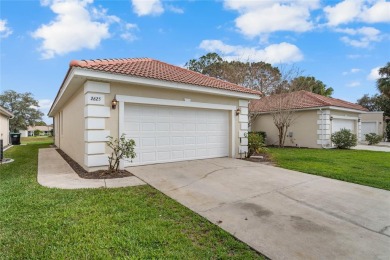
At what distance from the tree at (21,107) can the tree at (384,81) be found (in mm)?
58793

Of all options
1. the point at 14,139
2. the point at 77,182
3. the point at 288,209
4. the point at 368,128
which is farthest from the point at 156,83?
the point at 368,128

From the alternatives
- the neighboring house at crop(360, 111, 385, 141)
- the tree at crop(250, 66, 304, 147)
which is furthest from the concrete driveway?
the neighboring house at crop(360, 111, 385, 141)

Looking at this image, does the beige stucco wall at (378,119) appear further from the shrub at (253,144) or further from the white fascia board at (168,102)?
the white fascia board at (168,102)

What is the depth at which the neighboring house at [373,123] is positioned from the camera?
2436 centimetres

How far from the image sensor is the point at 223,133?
34.0 feet

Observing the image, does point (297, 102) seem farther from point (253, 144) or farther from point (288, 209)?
point (288, 209)

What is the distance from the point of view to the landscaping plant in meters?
6.98

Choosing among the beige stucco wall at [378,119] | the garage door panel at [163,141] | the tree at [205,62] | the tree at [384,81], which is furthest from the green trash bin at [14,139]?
the tree at [384,81]

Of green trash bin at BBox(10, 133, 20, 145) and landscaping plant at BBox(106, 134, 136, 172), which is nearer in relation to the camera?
landscaping plant at BBox(106, 134, 136, 172)

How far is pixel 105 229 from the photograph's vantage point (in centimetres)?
333

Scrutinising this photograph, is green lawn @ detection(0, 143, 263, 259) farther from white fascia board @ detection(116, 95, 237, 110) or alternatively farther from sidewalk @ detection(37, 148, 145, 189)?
white fascia board @ detection(116, 95, 237, 110)

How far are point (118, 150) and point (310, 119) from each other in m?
14.5

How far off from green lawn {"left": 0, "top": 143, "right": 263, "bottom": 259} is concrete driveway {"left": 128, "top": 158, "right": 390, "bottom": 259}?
397 mm

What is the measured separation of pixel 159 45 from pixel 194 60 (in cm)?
1652
